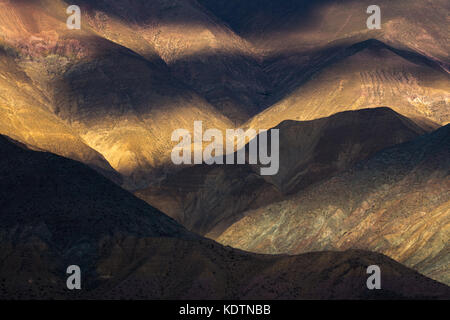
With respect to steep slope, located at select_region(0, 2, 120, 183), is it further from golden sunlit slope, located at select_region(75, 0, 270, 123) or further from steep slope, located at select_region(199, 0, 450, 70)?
steep slope, located at select_region(199, 0, 450, 70)

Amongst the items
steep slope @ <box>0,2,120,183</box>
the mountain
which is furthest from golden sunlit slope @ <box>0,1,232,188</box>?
steep slope @ <box>0,2,120,183</box>

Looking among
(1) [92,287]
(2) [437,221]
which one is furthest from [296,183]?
(1) [92,287]

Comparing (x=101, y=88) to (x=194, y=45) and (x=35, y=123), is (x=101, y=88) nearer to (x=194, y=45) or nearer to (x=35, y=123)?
(x=35, y=123)

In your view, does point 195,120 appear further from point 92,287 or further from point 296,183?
point 92,287

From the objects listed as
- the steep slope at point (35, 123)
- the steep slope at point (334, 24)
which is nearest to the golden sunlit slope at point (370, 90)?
the steep slope at point (334, 24)

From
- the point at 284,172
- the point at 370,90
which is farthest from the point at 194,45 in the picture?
the point at 284,172

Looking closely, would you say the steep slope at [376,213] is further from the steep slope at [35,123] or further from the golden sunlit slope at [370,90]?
the golden sunlit slope at [370,90]
